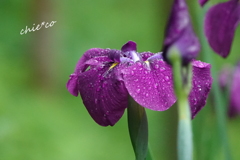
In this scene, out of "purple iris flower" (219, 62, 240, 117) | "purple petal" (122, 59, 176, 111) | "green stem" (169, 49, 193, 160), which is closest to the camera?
"green stem" (169, 49, 193, 160)

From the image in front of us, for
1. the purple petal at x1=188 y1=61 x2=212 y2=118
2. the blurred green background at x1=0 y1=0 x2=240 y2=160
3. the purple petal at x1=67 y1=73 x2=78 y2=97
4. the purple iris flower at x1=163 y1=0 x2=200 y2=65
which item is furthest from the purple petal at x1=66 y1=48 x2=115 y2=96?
the blurred green background at x1=0 y1=0 x2=240 y2=160

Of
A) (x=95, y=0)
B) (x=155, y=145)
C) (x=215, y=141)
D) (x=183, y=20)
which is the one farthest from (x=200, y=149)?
(x=95, y=0)

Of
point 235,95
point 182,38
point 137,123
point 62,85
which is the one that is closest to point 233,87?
point 235,95

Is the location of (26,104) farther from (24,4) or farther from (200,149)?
(200,149)

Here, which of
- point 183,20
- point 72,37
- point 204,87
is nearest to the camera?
point 183,20

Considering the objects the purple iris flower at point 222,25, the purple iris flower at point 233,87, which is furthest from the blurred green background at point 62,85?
the purple iris flower at point 222,25

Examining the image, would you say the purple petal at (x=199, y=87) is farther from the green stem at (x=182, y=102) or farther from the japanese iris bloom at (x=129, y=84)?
the green stem at (x=182, y=102)

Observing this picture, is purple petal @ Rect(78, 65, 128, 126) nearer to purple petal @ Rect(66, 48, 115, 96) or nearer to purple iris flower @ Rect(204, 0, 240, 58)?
purple petal @ Rect(66, 48, 115, 96)
